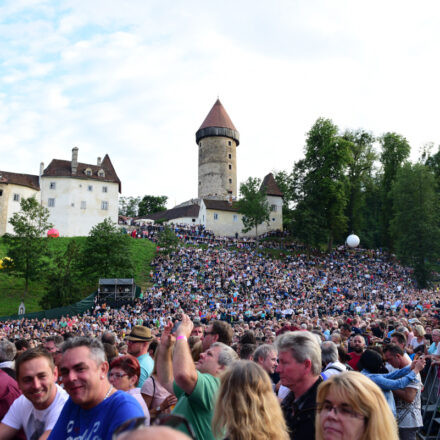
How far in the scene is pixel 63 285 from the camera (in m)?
40.0

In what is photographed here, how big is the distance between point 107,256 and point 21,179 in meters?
24.1

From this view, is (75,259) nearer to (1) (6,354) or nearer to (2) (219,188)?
(2) (219,188)

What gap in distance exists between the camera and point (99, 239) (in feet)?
149

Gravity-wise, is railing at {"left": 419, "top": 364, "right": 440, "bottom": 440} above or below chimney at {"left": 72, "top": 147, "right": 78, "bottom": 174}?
below

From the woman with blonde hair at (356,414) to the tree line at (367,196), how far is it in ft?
157

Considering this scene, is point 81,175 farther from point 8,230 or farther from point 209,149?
point 209,149

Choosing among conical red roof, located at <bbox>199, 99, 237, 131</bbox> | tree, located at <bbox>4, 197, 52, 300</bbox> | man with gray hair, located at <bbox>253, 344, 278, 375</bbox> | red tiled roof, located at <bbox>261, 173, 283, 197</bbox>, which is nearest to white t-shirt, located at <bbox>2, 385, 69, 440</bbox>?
man with gray hair, located at <bbox>253, 344, 278, 375</bbox>

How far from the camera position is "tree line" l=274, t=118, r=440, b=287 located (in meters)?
47.9

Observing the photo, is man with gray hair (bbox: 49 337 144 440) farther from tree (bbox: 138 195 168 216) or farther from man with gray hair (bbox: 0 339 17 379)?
tree (bbox: 138 195 168 216)

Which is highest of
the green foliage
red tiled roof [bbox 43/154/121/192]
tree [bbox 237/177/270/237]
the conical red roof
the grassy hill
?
the conical red roof

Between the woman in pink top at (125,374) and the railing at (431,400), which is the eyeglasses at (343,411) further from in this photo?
the railing at (431,400)

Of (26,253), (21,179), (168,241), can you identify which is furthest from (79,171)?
(168,241)

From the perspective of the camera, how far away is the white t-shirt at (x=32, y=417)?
378cm

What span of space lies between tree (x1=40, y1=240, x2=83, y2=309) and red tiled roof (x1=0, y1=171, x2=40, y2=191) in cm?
2045
